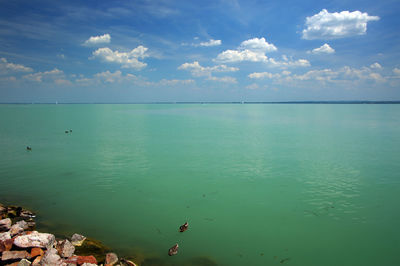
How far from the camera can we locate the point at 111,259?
832cm

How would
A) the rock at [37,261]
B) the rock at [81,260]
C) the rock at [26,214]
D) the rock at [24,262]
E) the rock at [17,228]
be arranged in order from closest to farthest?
the rock at [24,262] → the rock at [37,261] → the rock at [81,260] → the rock at [17,228] → the rock at [26,214]

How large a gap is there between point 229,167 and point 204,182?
4.37m

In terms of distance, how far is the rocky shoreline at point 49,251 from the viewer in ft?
25.1

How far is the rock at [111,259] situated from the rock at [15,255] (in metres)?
2.33

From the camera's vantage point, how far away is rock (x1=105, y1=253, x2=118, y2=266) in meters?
8.20

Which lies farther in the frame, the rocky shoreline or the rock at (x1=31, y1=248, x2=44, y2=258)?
the rock at (x1=31, y1=248, x2=44, y2=258)

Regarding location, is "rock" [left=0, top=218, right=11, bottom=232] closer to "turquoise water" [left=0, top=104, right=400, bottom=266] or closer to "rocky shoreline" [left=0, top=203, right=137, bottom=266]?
"rocky shoreline" [left=0, top=203, right=137, bottom=266]

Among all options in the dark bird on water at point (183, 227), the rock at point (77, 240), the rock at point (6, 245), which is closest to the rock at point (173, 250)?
the dark bird on water at point (183, 227)

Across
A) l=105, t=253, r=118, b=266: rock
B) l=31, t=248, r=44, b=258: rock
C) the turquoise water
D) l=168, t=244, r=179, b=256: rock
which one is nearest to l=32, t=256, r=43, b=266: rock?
l=31, t=248, r=44, b=258: rock

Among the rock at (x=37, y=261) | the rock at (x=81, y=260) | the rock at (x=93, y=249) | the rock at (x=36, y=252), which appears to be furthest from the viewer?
the rock at (x=93, y=249)

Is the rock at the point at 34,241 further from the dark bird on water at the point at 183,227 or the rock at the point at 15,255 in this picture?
the dark bird on water at the point at 183,227

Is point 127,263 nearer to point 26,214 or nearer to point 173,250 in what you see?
point 173,250

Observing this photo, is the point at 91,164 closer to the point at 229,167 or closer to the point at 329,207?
the point at 229,167

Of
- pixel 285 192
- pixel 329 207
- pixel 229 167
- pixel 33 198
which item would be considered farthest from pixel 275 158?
pixel 33 198
